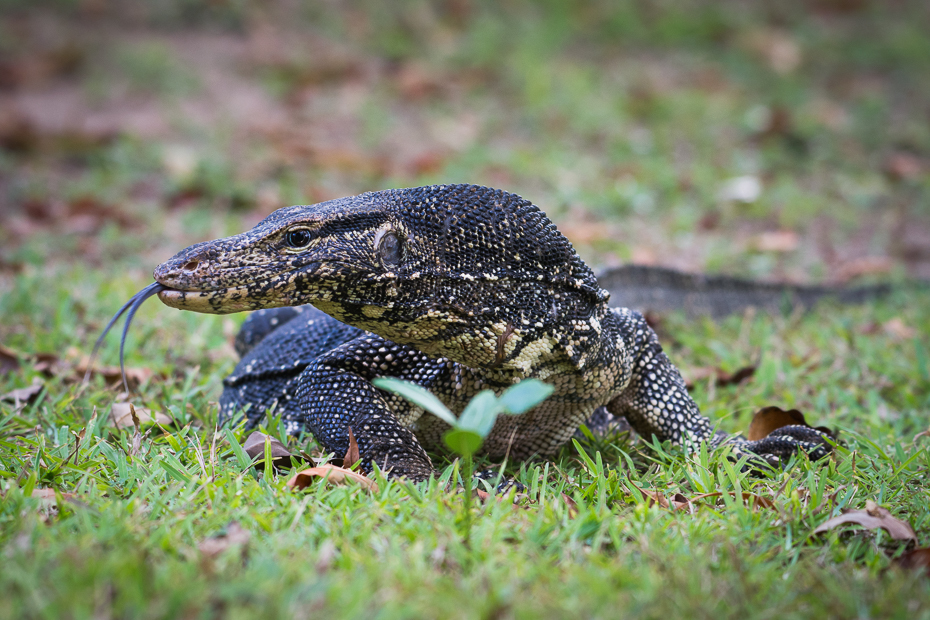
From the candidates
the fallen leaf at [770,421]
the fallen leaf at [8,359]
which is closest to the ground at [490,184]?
the fallen leaf at [8,359]

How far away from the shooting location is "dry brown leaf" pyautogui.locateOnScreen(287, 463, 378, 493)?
2496 millimetres

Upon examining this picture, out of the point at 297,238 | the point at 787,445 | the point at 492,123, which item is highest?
the point at 492,123

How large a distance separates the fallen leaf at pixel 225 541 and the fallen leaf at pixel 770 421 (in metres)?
2.20

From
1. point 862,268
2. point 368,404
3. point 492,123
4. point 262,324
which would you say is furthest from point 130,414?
point 492,123

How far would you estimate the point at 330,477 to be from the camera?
2535 mm

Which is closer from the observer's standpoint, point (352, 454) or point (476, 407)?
point (476, 407)

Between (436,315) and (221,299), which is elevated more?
(221,299)

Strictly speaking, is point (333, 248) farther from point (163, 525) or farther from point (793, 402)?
point (793, 402)

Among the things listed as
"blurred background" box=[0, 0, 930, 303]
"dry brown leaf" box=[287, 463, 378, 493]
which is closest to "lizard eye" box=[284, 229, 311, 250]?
"dry brown leaf" box=[287, 463, 378, 493]

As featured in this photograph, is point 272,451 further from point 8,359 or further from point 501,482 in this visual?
point 8,359

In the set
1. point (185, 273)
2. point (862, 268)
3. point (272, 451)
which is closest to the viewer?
point (185, 273)

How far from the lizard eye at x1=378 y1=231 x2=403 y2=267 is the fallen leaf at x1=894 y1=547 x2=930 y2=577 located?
166 centimetres

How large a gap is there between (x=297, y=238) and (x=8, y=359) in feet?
7.73

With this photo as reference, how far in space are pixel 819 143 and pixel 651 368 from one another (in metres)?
7.34
